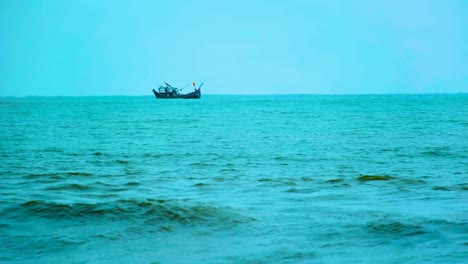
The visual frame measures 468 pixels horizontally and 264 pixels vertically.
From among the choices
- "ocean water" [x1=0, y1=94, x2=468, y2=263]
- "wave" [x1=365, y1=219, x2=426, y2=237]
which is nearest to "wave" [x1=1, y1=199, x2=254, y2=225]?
"ocean water" [x1=0, y1=94, x2=468, y2=263]

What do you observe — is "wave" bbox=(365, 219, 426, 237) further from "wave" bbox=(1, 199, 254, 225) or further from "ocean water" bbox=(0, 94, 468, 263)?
"wave" bbox=(1, 199, 254, 225)

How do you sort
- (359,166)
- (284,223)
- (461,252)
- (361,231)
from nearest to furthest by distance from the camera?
(461,252)
(361,231)
(284,223)
(359,166)

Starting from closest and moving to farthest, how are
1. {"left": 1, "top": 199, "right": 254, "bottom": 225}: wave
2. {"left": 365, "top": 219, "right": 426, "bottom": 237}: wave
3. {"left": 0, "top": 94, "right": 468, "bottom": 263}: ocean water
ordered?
{"left": 0, "top": 94, "right": 468, "bottom": 263}: ocean water
{"left": 365, "top": 219, "right": 426, "bottom": 237}: wave
{"left": 1, "top": 199, "right": 254, "bottom": 225}: wave

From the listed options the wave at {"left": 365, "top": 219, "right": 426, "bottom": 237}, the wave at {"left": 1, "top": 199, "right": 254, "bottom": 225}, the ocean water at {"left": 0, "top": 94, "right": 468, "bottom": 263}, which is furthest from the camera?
the wave at {"left": 1, "top": 199, "right": 254, "bottom": 225}

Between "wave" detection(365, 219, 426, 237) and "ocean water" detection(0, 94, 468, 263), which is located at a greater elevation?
"wave" detection(365, 219, 426, 237)

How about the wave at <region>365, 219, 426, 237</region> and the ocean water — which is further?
the wave at <region>365, 219, 426, 237</region>

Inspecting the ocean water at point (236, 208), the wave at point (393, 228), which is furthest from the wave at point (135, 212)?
the wave at point (393, 228)

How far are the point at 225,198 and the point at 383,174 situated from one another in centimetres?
545

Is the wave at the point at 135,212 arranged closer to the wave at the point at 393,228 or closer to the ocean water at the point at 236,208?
the ocean water at the point at 236,208

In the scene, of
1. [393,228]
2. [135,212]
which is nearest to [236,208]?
[135,212]

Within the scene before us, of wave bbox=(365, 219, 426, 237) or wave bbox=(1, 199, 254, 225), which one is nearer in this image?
wave bbox=(365, 219, 426, 237)

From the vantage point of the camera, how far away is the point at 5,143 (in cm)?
2642

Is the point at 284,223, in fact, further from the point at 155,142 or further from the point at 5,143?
the point at 5,143

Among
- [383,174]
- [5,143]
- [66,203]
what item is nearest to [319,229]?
[66,203]
